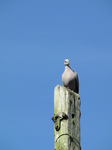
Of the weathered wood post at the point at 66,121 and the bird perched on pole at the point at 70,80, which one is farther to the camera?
the bird perched on pole at the point at 70,80

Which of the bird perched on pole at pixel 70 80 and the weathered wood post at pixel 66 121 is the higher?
the bird perched on pole at pixel 70 80

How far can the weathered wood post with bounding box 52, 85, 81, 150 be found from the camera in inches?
237

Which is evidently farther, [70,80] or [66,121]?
[70,80]

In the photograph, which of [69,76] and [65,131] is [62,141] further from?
[69,76]

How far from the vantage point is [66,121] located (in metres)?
6.21

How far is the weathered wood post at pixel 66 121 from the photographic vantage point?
237 inches

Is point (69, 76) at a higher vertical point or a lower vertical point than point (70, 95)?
higher

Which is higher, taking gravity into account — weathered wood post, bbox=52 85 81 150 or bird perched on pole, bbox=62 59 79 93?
bird perched on pole, bbox=62 59 79 93

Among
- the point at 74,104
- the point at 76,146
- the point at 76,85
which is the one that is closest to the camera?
the point at 76,146

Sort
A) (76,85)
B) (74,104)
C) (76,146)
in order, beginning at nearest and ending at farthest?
(76,146), (74,104), (76,85)

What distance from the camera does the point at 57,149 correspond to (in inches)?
238

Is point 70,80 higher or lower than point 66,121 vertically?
higher

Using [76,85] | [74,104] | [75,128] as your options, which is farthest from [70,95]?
[76,85]

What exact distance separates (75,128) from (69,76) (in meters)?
3.48
